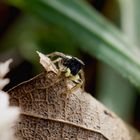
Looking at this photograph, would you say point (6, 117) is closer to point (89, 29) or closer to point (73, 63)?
point (73, 63)

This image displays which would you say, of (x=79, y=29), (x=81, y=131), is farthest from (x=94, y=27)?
(x=81, y=131)

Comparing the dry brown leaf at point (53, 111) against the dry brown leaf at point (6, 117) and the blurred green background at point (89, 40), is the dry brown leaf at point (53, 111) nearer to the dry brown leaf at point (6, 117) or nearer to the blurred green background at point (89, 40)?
the dry brown leaf at point (6, 117)

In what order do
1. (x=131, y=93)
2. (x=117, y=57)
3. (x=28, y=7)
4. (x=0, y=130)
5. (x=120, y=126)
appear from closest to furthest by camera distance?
(x=0, y=130) → (x=120, y=126) → (x=117, y=57) → (x=28, y=7) → (x=131, y=93)

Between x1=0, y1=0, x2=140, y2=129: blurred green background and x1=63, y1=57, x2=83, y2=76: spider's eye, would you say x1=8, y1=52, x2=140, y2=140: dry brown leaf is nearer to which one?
x1=63, y1=57, x2=83, y2=76: spider's eye

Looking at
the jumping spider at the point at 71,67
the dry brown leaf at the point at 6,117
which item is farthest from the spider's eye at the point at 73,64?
the dry brown leaf at the point at 6,117

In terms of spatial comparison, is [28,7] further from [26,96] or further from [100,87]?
[26,96]

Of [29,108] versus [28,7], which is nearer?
[29,108]

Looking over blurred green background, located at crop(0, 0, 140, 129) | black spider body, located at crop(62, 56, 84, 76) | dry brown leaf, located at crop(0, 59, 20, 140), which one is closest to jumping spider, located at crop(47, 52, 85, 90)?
black spider body, located at crop(62, 56, 84, 76)
